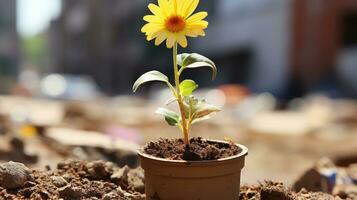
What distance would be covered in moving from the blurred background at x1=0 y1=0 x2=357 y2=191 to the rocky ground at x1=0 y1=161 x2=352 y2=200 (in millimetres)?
2399

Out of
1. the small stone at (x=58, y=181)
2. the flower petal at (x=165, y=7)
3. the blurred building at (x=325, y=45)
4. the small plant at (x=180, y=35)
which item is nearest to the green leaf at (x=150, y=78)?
the small plant at (x=180, y=35)

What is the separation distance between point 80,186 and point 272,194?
0.88 m

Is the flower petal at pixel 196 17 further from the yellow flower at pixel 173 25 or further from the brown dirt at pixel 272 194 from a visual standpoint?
the brown dirt at pixel 272 194

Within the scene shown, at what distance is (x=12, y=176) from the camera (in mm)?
2566

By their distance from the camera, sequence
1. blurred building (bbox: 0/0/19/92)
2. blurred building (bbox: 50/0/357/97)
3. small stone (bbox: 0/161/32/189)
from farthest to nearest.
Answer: blurred building (bbox: 0/0/19/92) < blurred building (bbox: 50/0/357/97) < small stone (bbox: 0/161/32/189)

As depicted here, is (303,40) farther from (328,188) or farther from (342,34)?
(328,188)

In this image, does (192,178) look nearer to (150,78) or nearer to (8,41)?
(150,78)

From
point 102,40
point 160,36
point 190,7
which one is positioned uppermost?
point 102,40

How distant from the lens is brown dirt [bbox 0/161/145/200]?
2.54m

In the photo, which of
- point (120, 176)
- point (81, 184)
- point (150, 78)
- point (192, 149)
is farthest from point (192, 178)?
point (120, 176)

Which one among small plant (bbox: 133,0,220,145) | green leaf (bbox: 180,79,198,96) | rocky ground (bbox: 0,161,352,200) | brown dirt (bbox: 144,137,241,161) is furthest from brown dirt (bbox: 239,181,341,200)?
green leaf (bbox: 180,79,198,96)

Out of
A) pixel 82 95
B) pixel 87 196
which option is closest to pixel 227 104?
pixel 82 95

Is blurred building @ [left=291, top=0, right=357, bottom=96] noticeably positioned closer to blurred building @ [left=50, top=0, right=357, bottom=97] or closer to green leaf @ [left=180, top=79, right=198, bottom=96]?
blurred building @ [left=50, top=0, right=357, bottom=97]

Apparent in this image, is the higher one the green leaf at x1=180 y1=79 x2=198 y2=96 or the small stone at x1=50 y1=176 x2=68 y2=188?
the green leaf at x1=180 y1=79 x2=198 y2=96
